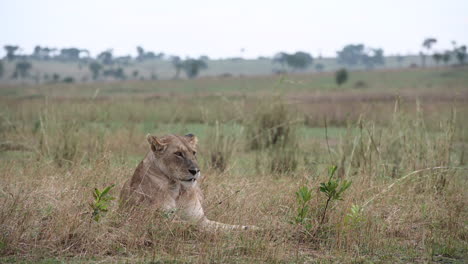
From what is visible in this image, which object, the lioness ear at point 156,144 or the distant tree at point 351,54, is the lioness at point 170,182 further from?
the distant tree at point 351,54

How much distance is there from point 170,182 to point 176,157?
0.23 metres

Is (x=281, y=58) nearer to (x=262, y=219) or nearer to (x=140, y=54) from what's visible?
(x=140, y=54)

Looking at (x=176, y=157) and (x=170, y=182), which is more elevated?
(x=176, y=157)

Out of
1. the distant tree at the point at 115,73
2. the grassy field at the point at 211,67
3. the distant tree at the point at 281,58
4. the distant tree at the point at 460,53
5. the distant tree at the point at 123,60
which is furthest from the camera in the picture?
the distant tree at the point at 123,60

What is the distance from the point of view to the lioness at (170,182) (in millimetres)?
5113

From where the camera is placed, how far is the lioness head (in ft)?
16.7

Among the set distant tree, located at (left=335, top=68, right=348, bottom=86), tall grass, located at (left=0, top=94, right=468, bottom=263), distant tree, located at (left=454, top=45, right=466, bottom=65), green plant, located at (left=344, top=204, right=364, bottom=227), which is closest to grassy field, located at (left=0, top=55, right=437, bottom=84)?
distant tree, located at (left=454, top=45, right=466, bottom=65)

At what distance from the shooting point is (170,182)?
522 centimetres

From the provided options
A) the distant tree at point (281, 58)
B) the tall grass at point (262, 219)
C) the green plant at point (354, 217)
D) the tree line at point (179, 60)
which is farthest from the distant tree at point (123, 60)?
the green plant at point (354, 217)

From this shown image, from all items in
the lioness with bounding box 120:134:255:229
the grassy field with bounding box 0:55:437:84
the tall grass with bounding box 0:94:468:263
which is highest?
the lioness with bounding box 120:134:255:229

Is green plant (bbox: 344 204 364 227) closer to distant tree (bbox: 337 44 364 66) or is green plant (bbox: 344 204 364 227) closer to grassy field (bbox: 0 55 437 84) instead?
grassy field (bbox: 0 55 437 84)

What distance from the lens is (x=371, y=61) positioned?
115750mm

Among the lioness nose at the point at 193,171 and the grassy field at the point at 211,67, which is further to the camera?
the grassy field at the point at 211,67

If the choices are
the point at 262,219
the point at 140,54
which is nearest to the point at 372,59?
the point at 140,54
